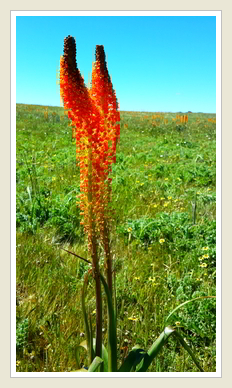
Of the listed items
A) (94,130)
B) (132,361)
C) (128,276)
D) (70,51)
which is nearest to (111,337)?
(132,361)

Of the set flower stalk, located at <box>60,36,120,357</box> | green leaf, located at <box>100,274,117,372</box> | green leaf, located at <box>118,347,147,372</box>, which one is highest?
flower stalk, located at <box>60,36,120,357</box>

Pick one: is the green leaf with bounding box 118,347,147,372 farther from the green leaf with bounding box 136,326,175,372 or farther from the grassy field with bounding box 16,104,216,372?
the grassy field with bounding box 16,104,216,372

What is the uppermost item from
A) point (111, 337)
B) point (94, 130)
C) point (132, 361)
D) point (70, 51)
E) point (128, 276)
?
point (70, 51)

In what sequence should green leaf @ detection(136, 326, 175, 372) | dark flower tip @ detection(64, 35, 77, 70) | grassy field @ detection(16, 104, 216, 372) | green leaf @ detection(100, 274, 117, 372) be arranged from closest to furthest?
dark flower tip @ detection(64, 35, 77, 70)
green leaf @ detection(100, 274, 117, 372)
green leaf @ detection(136, 326, 175, 372)
grassy field @ detection(16, 104, 216, 372)

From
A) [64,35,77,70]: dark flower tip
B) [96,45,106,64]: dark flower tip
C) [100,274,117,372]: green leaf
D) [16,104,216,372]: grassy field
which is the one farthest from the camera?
[16,104,216,372]: grassy field

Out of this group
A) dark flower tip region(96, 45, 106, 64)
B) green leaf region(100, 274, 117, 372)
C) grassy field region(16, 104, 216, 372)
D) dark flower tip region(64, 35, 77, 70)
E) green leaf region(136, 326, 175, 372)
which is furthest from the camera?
grassy field region(16, 104, 216, 372)

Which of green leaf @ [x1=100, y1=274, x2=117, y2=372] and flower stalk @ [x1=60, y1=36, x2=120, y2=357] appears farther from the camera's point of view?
green leaf @ [x1=100, y1=274, x2=117, y2=372]

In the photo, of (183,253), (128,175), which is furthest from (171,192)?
(183,253)

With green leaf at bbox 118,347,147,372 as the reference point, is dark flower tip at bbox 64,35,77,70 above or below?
above

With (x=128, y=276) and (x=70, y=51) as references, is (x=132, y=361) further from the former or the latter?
(x=70, y=51)

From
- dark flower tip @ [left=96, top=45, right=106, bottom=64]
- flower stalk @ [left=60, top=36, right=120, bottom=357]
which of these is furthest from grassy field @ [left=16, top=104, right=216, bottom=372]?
dark flower tip @ [left=96, top=45, right=106, bottom=64]

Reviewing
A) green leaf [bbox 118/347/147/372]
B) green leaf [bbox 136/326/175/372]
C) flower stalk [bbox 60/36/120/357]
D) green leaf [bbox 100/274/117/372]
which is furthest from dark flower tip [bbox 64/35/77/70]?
green leaf [bbox 118/347/147/372]

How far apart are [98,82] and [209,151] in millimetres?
10871

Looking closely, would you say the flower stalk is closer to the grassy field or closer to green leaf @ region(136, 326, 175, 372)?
the grassy field
